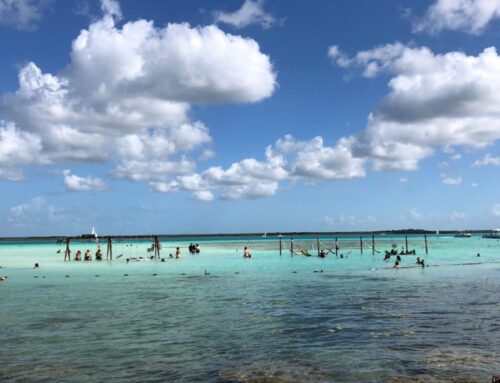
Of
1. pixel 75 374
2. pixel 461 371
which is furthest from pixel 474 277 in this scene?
pixel 75 374

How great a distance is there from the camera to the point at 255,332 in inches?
902

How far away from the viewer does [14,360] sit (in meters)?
18.5

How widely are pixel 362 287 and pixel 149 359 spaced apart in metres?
24.4

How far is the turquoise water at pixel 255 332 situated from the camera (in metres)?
16.8

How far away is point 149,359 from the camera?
18.5 m

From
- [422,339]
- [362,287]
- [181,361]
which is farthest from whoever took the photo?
[362,287]

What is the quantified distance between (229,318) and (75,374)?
11171 millimetres

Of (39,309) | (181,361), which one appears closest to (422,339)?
(181,361)

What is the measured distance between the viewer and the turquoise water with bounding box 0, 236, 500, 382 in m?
16.8

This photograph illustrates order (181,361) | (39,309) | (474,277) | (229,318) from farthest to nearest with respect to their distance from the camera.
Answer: (474,277) → (39,309) → (229,318) → (181,361)

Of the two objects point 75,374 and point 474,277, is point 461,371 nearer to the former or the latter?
point 75,374

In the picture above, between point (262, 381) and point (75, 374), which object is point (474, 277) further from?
point (75, 374)

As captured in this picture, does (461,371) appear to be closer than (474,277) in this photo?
Yes

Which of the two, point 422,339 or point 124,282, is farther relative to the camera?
point 124,282
